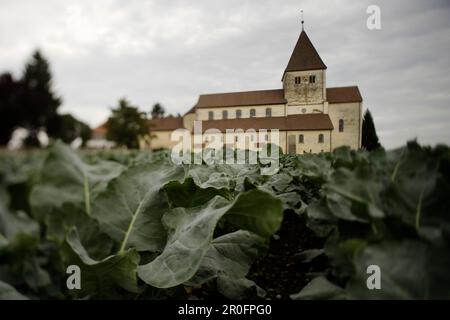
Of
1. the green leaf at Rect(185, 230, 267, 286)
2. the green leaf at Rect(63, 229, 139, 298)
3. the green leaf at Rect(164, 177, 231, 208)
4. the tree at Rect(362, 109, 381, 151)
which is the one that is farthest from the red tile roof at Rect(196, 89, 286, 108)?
the green leaf at Rect(63, 229, 139, 298)

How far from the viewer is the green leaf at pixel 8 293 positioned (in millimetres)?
770

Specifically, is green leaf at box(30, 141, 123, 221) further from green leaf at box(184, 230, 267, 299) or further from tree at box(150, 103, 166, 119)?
tree at box(150, 103, 166, 119)

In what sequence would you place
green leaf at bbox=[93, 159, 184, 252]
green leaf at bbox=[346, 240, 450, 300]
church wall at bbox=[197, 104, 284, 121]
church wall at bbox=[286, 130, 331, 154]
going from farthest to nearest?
church wall at bbox=[197, 104, 284, 121] → church wall at bbox=[286, 130, 331, 154] → green leaf at bbox=[93, 159, 184, 252] → green leaf at bbox=[346, 240, 450, 300]

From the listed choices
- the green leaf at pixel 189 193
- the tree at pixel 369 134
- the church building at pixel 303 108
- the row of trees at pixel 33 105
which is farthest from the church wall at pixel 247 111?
the row of trees at pixel 33 105

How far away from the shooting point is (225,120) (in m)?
2.12

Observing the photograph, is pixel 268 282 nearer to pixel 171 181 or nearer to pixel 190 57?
pixel 171 181

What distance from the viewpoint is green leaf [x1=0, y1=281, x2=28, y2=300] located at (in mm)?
770

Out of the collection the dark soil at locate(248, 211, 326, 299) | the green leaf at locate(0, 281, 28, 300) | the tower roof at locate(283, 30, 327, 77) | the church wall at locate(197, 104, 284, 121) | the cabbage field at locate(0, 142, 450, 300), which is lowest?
the dark soil at locate(248, 211, 326, 299)

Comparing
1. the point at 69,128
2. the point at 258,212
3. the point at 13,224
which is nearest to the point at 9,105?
the point at 69,128

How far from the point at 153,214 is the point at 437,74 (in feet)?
4.03

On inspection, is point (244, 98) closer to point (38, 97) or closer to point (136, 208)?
point (136, 208)

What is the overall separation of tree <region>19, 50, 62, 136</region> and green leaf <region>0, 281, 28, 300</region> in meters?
0.43
